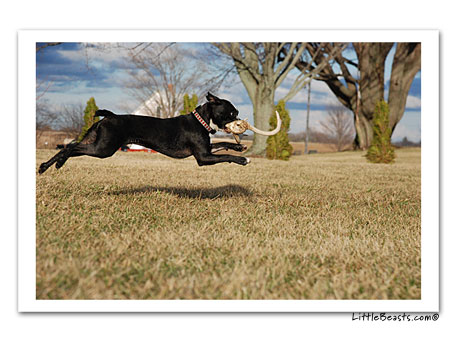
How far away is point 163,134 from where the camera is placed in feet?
11.5

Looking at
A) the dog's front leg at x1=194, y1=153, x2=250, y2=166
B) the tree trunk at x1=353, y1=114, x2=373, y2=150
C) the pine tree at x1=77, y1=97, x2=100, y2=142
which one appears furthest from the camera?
the tree trunk at x1=353, y1=114, x2=373, y2=150

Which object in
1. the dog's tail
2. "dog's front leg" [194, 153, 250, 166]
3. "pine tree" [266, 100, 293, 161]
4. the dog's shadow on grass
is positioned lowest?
the dog's shadow on grass

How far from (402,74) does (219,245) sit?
1560 centimetres

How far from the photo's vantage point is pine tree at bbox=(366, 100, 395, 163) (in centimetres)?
1329

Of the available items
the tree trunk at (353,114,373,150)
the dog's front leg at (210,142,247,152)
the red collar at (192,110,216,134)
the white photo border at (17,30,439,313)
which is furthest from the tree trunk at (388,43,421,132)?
the red collar at (192,110,216,134)

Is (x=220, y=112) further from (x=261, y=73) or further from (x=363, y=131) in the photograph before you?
(x=363, y=131)

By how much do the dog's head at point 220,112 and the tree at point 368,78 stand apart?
10105 mm

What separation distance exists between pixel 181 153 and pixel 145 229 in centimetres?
77

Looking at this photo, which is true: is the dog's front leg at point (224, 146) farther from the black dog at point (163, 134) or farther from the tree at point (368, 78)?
the tree at point (368, 78)

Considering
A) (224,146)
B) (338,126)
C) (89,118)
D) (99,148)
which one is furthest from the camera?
(338,126)

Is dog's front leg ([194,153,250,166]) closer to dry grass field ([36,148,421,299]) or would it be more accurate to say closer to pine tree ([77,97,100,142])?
dry grass field ([36,148,421,299])
